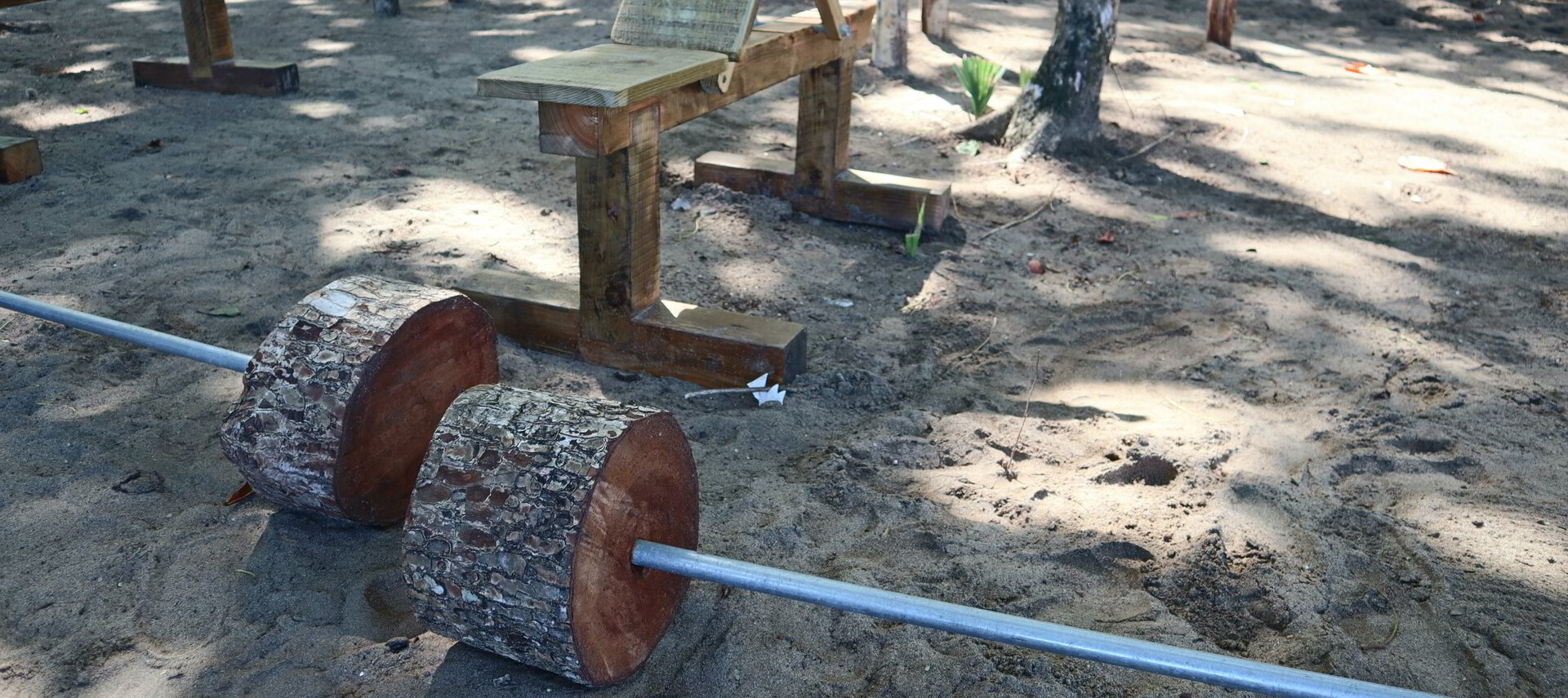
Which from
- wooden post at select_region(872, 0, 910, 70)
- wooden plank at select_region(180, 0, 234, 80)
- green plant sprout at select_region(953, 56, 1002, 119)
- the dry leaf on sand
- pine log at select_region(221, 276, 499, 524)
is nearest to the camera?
pine log at select_region(221, 276, 499, 524)

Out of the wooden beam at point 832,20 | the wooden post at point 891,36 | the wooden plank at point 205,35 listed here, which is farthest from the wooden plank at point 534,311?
the wooden post at point 891,36

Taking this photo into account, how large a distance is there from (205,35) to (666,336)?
395 centimetres

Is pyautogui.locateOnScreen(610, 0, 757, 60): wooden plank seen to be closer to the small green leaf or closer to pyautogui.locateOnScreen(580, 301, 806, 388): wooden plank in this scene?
pyautogui.locateOnScreen(580, 301, 806, 388): wooden plank

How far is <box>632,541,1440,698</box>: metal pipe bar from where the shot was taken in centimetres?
166

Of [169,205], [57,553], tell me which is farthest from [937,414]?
[169,205]

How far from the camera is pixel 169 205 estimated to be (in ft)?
14.6

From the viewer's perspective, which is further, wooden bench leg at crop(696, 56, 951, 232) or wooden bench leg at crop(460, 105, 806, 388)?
wooden bench leg at crop(696, 56, 951, 232)

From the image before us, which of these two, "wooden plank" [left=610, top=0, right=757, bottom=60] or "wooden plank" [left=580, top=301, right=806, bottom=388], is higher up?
"wooden plank" [left=610, top=0, right=757, bottom=60]

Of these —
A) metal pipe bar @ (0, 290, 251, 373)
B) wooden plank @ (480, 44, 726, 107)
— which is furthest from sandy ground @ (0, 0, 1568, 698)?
wooden plank @ (480, 44, 726, 107)

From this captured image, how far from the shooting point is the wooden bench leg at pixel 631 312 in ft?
10.6

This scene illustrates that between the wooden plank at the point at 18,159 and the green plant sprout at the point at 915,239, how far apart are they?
355 centimetres

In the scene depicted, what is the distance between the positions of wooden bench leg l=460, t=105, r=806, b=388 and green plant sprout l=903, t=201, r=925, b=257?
1.04m

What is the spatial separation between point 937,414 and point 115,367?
227 cm

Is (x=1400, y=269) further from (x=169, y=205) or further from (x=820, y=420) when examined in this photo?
(x=169, y=205)
